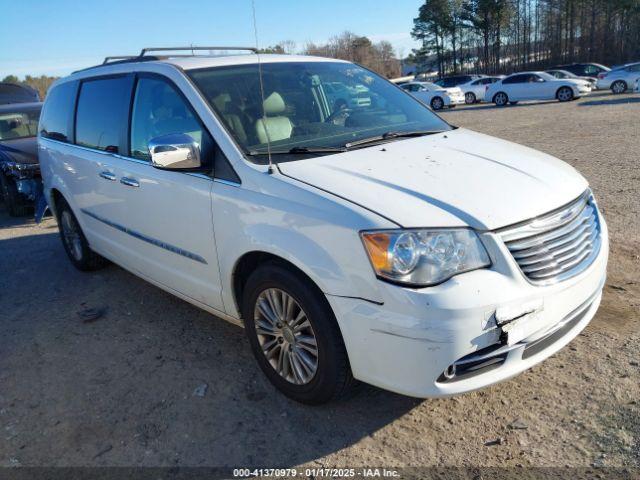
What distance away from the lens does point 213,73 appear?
3508mm

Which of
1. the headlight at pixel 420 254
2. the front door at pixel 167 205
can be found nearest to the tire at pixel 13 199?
the front door at pixel 167 205

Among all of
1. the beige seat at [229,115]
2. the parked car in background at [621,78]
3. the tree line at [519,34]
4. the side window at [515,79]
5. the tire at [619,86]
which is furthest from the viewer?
the tree line at [519,34]

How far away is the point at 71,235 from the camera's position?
556 centimetres

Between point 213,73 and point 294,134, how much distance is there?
0.73m

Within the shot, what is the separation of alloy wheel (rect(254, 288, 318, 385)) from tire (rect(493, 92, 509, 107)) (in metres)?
26.4

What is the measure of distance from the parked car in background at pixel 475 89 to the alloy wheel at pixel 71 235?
2890 centimetres

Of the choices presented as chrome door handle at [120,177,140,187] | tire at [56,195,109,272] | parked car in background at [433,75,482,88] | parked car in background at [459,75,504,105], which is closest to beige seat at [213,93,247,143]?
chrome door handle at [120,177,140,187]

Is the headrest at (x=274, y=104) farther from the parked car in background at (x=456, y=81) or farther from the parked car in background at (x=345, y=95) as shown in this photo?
the parked car in background at (x=456, y=81)

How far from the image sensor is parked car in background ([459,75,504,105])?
30812mm

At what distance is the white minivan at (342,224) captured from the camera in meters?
2.35

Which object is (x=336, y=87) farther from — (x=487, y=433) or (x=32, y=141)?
(x=32, y=141)

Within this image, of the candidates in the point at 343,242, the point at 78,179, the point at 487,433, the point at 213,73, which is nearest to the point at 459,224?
the point at 343,242

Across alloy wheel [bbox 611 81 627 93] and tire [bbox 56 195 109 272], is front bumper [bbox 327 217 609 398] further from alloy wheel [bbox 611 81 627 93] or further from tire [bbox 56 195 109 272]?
alloy wheel [bbox 611 81 627 93]

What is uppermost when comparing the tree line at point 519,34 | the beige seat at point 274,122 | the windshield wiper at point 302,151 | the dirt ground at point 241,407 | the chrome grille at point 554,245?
the tree line at point 519,34
